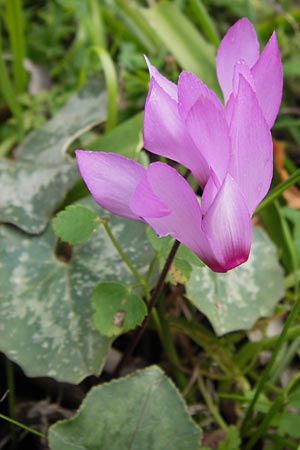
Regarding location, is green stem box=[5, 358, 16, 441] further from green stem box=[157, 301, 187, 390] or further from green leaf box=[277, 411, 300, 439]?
green leaf box=[277, 411, 300, 439]

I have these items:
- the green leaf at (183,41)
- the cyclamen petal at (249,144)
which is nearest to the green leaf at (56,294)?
the cyclamen petal at (249,144)

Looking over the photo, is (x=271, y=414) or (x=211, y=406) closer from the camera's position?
(x=271, y=414)

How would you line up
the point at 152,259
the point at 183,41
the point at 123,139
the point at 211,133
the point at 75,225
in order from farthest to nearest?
the point at 183,41, the point at 123,139, the point at 152,259, the point at 75,225, the point at 211,133

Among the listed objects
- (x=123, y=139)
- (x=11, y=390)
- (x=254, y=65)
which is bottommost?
(x=11, y=390)

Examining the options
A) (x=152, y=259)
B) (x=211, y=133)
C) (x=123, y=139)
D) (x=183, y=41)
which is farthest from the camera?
(x=183, y=41)

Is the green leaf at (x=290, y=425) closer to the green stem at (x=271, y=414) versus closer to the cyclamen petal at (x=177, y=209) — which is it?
the green stem at (x=271, y=414)

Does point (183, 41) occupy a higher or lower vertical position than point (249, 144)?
lower

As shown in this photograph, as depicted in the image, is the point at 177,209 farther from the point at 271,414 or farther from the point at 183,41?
the point at 183,41

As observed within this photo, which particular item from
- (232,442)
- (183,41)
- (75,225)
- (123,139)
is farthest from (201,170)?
(183,41)

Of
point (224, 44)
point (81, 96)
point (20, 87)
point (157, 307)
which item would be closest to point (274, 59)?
point (224, 44)
